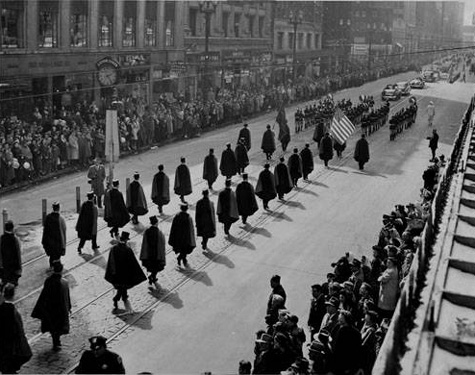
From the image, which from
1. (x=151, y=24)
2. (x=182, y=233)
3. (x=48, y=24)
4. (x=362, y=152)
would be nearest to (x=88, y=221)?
(x=182, y=233)

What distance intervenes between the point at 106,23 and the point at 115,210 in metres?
23.3

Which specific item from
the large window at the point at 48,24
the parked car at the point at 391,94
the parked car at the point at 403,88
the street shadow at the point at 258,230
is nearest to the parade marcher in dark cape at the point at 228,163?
the street shadow at the point at 258,230

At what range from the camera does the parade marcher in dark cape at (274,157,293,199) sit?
76.2ft

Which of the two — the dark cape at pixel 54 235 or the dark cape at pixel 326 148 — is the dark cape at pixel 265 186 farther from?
the dark cape at pixel 326 148

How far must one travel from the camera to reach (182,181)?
22.2 metres

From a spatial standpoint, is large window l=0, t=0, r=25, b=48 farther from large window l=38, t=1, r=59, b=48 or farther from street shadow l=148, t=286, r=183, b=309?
street shadow l=148, t=286, r=183, b=309

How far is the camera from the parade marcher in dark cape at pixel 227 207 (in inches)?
748

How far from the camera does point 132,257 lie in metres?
13.8

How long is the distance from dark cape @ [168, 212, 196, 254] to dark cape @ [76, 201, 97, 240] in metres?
1.99

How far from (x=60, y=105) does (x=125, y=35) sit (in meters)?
8.60

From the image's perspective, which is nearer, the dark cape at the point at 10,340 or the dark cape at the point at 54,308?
the dark cape at the point at 10,340

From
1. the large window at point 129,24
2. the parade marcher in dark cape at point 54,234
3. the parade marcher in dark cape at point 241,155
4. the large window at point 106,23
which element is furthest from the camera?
the large window at point 129,24

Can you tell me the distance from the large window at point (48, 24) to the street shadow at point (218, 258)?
745 inches

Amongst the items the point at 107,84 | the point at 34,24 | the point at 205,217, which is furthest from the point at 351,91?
the point at 205,217
